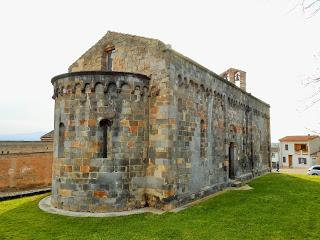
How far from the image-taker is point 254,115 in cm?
2330

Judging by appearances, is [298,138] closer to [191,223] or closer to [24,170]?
[24,170]

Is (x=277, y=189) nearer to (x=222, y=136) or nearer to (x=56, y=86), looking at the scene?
(x=222, y=136)

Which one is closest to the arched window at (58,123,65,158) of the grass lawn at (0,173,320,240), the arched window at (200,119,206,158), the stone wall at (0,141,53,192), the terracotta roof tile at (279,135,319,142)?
the grass lawn at (0,173,320,240)

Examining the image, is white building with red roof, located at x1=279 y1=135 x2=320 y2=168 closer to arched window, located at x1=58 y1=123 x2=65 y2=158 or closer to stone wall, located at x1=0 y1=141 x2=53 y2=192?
stone wall, located at x1=0 y1=141 x2=53 y2=192

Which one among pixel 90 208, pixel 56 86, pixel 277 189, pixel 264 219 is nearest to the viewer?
pixel 264 219

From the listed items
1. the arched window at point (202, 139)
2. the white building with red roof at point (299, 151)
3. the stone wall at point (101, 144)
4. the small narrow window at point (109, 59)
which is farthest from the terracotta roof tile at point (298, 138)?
the stone wall at point (101, 144)

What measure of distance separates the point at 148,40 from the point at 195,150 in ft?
18.5

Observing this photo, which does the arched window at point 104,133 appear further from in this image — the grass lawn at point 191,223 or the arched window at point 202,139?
the arched window at point 202,139

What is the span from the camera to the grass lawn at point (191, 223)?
8.30 m

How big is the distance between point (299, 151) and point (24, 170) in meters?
52.3

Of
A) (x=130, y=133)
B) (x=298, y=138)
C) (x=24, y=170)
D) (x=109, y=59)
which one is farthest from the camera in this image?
(x=298, y=138)

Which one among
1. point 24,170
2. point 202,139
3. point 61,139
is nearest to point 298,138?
point 202,139

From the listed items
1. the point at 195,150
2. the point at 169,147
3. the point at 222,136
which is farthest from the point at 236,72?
the point at 169,147

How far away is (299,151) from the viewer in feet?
184
